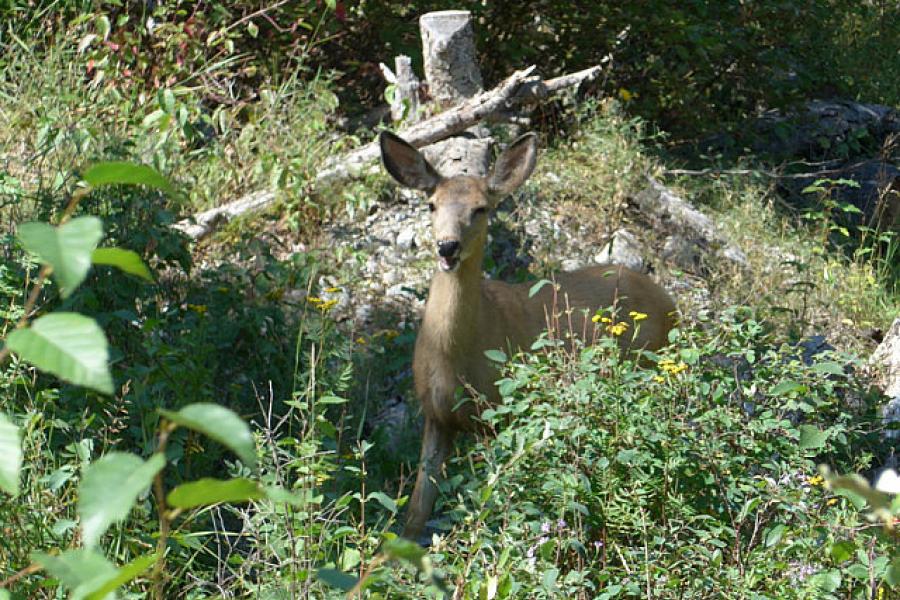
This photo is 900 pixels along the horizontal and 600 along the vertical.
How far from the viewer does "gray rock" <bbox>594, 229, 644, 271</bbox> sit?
8117 millimetres

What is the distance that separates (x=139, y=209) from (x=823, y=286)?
14.3 feet

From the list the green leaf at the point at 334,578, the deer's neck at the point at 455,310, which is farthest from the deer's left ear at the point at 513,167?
the green leaf at the point at 334,578

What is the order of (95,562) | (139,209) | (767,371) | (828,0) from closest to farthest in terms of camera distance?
(95,562) → (767,371) → (139,209) → (828,0)

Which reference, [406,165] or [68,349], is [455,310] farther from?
[68,349]

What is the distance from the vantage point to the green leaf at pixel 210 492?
4.74 feet

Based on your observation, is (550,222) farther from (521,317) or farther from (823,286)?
(521,317)

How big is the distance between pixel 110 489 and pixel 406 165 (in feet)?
15.9

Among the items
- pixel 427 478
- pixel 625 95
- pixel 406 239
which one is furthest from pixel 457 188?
pixel 625 95

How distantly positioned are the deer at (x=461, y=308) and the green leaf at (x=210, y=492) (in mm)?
3469

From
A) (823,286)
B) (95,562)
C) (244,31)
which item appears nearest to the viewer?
(95,562)

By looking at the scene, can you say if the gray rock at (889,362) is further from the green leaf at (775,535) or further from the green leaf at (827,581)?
the green leaf at (827,581)

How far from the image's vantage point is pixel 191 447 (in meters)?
4.73

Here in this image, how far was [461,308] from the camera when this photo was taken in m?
5.60

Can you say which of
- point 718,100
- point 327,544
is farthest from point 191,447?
Answer: point 718,100
